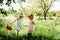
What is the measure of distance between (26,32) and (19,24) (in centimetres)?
11

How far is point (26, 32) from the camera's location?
6.26 feet

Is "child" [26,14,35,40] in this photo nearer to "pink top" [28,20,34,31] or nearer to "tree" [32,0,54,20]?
"pink top" [28,20,34,31]

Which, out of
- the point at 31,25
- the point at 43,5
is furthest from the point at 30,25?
the point at 43,5

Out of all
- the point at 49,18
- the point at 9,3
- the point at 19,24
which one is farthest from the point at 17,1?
the point at 49,18

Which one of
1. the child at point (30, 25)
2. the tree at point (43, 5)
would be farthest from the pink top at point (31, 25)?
the tree at point (43, 5)

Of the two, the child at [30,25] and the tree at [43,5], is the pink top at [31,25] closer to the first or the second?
the child at [30,25]

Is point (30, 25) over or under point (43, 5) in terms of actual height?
under

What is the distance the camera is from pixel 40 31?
1.90 metres

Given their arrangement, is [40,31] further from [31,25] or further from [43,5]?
[43,5]

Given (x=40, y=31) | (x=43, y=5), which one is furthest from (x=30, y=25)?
(x=43, y=5)

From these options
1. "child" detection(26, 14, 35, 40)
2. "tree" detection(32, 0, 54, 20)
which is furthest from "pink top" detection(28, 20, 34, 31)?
"tree" detection(32, 0, 54, 20)

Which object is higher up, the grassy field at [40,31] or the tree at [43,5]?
the tree at [43,5]

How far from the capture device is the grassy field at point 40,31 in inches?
74.2

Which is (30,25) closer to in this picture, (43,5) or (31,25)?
(31,25)
